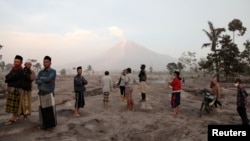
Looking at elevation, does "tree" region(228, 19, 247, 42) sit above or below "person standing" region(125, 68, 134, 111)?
above

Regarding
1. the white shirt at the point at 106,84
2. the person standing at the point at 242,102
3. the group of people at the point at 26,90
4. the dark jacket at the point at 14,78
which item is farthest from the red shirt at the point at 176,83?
the dark jacket at the point at 14,78

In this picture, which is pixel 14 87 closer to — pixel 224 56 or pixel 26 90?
pixel 26 90

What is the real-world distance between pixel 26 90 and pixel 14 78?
1.76 ft

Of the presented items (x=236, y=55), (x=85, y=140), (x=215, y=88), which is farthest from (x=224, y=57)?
(x=85, y=140)

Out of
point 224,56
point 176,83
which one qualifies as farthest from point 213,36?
point 176,83

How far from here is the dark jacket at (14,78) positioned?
7.02 m

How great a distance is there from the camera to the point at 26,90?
290 inches

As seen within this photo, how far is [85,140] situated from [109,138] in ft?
2.31

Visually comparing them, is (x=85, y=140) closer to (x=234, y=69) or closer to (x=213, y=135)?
(x=213, y=135)

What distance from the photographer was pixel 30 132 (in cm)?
678

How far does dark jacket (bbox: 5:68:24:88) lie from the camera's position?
7.02 metres

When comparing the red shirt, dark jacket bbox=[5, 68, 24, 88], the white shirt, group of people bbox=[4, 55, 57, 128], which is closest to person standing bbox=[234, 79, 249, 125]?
the red shirt

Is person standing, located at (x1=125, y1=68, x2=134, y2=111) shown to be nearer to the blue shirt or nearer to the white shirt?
the white shirt

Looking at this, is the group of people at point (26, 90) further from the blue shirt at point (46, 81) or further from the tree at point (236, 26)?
the tree at point (236, 26)
